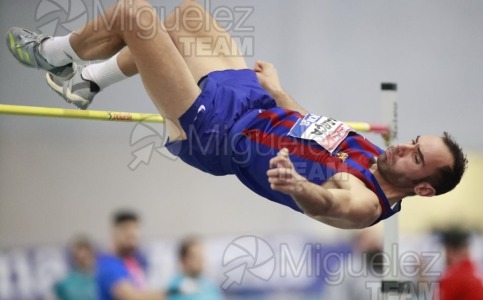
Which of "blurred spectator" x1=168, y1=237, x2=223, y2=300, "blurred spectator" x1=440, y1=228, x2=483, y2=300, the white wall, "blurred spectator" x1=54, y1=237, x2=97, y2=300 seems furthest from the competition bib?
the white wall

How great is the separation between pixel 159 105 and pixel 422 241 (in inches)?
150

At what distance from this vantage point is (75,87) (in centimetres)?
327

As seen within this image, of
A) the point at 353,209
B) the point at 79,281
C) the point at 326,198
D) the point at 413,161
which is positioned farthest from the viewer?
the point at 79,281

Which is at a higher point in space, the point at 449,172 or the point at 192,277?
the point at 449,172

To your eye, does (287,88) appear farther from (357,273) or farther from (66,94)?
(66,94)

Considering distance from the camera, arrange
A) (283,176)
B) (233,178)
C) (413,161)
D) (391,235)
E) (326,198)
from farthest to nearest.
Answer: (233,178)
(391,235)
(413,161)
(326,198)
(283,176)

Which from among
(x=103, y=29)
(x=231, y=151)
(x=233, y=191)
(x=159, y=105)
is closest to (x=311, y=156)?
(x=231, y=151)

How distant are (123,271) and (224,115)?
169cm

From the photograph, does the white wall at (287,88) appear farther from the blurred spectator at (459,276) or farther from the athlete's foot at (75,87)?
the athlete's foot at (75,87)

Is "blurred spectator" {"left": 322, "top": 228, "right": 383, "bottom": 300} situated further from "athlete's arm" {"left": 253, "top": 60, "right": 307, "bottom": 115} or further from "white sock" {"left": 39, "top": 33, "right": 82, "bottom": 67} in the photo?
"white sock" {"left": 39, "top": 33, "right": 82, "bottom": 67}

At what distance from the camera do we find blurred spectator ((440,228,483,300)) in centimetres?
454

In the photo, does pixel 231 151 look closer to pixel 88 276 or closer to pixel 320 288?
pixel 88 276

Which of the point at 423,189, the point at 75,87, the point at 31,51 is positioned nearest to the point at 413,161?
the point at 423,189

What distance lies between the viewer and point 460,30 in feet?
22.3
